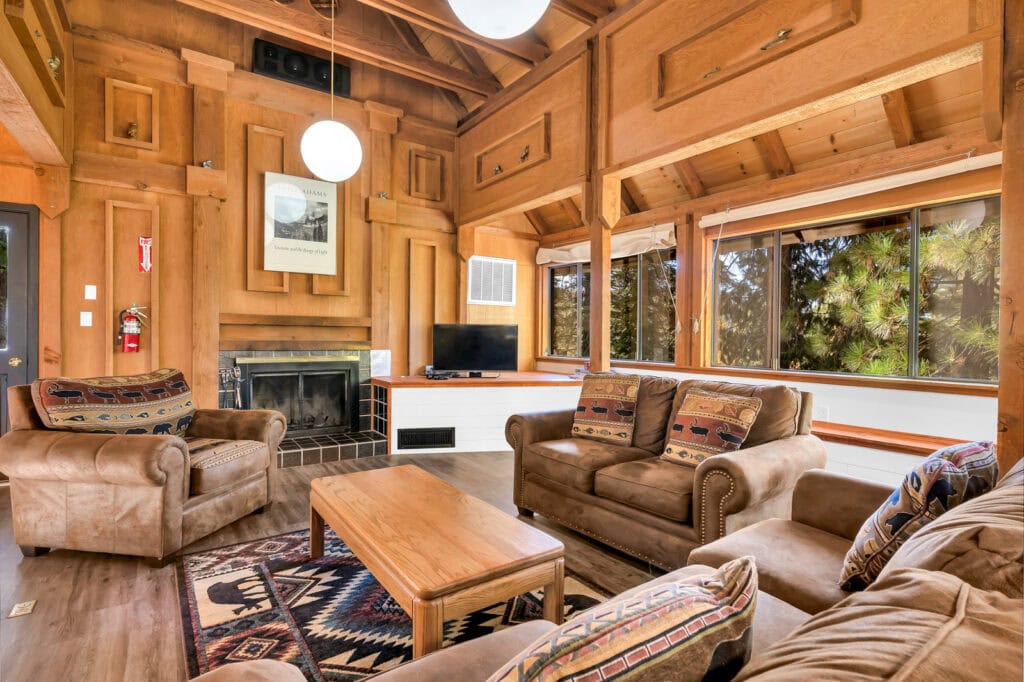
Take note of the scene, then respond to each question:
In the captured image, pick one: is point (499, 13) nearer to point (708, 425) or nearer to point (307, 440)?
point (708, 425)

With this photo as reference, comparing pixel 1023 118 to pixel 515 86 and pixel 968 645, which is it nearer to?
pixel 968 645

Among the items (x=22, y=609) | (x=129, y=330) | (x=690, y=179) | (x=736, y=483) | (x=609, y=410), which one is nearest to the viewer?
(x=22, y=609)

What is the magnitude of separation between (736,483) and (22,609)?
301 cm

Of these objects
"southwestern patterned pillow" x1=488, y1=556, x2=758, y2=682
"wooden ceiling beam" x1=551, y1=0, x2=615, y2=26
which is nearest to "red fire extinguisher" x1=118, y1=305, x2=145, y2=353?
"wooden ceiling beam" x1=551, y1=0, x2=615, y2=26

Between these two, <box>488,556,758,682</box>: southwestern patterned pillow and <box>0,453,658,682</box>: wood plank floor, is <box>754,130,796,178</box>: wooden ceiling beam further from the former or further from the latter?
<box>488,556,758,682</box>: southwestern patterned pillow

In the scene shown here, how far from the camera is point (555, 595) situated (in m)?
1.69

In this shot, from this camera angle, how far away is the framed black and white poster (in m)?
4.67

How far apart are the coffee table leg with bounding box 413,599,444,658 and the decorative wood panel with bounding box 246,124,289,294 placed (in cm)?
407

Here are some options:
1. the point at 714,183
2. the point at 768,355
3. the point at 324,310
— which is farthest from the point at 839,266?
the point at 324,310

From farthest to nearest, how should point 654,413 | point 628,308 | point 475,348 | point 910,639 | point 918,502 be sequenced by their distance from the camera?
point 628,308, point 475,348, point 654,413, point 918,502, point 910,639

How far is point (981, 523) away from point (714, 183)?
461 centimetres

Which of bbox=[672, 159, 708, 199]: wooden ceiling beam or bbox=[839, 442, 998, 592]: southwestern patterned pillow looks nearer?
bbox=[839, 442, 998, 592]: southwestern patterned pillow

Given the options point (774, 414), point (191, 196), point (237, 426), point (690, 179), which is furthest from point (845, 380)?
point (191, 196)

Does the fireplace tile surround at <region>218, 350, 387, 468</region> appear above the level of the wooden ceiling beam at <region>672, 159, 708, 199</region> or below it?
below
